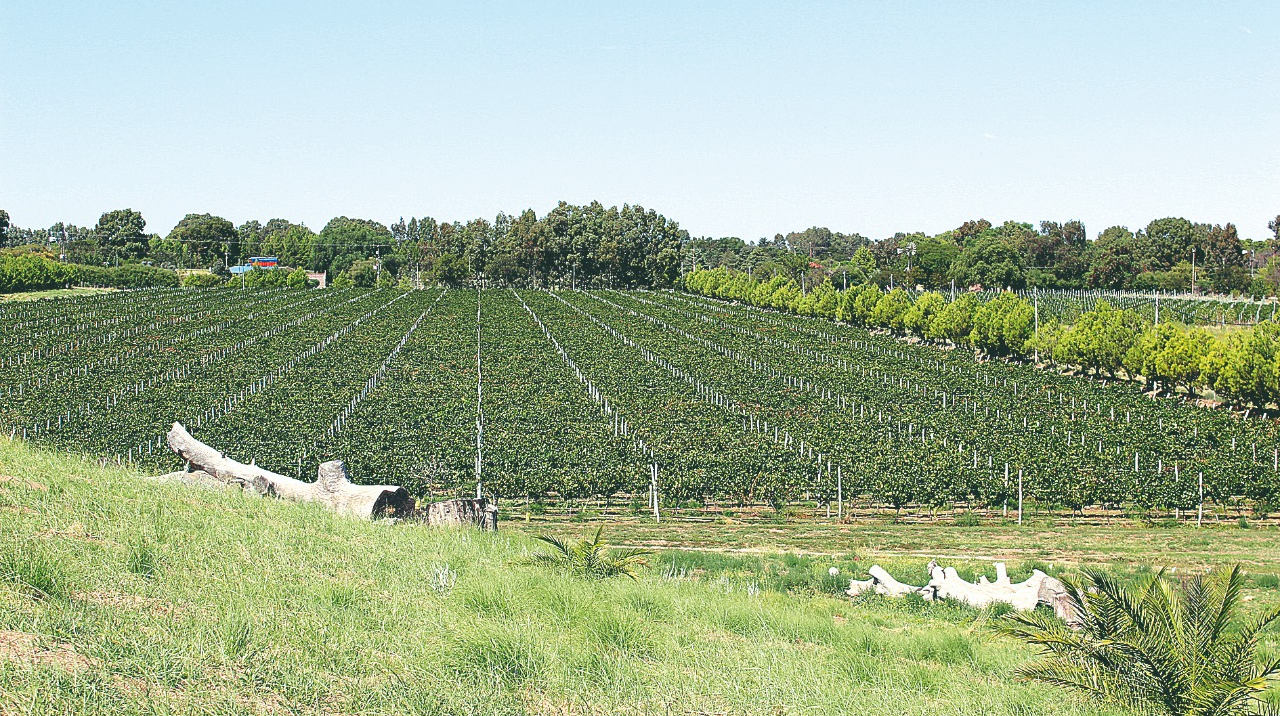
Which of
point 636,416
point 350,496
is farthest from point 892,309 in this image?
point 350,496

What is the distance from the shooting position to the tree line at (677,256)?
443 ft

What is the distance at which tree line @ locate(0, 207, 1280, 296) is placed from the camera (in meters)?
135

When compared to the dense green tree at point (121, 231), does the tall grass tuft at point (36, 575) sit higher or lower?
lower

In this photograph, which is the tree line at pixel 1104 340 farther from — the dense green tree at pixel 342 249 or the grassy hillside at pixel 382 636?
the dense green tree at pixel 342 249

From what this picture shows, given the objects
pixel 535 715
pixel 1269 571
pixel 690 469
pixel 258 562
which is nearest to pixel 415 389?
pixel 690 469

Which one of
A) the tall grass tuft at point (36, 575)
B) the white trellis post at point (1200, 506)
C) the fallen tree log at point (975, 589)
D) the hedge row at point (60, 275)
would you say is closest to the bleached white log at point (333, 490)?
the tall grass tuft at point (36, 575)

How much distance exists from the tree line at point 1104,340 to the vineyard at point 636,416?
2135 millimetres

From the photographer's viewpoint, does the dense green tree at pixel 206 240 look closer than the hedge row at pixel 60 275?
No

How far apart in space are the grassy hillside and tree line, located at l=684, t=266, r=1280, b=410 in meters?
40.7

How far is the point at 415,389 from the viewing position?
146ft

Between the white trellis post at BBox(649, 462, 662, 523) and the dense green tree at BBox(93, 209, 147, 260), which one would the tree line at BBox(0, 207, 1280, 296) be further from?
the white trellis post at BBox(649, 462, 662, 523)

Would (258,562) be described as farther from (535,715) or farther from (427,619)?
(535,715)

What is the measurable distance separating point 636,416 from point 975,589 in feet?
77.3

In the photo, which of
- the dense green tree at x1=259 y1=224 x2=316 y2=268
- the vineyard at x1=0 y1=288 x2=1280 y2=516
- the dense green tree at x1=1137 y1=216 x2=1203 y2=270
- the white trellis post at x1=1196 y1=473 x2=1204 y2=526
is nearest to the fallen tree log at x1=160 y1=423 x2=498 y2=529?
the vineyard at x1=0 y1=288 x2=1280 y2=516
